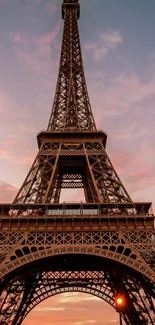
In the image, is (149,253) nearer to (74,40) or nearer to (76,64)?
(76,64)

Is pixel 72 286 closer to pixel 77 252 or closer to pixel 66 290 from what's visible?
pixel 66 290

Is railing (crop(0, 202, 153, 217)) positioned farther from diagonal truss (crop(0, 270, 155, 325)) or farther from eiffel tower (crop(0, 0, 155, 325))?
diagonal truss (crop(0, 270, 155, 325))

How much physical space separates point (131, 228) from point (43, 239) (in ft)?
22.9

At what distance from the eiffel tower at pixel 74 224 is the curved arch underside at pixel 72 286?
0.12 metres

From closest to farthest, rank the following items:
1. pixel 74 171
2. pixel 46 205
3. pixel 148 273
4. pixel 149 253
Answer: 1. pixel 148 273
2. pixel 149 253
3. pixel 46 205
4. pixel 74 171

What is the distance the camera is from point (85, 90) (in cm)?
3847

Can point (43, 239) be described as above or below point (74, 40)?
below

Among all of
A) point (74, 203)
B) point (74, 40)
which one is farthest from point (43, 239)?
point (74, 40)

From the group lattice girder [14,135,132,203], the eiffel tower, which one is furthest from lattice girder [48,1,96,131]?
lattice girder [14,135,132,203]

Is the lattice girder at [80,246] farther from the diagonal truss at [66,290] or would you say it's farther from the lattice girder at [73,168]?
the diagonal truss at [66,290]

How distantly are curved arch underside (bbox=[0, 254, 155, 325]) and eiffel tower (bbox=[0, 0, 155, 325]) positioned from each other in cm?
12

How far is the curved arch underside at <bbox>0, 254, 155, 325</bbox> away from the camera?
93.8 feet

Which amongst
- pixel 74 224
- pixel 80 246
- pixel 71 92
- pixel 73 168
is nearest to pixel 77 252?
pixel 80 246

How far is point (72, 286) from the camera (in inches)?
1484
